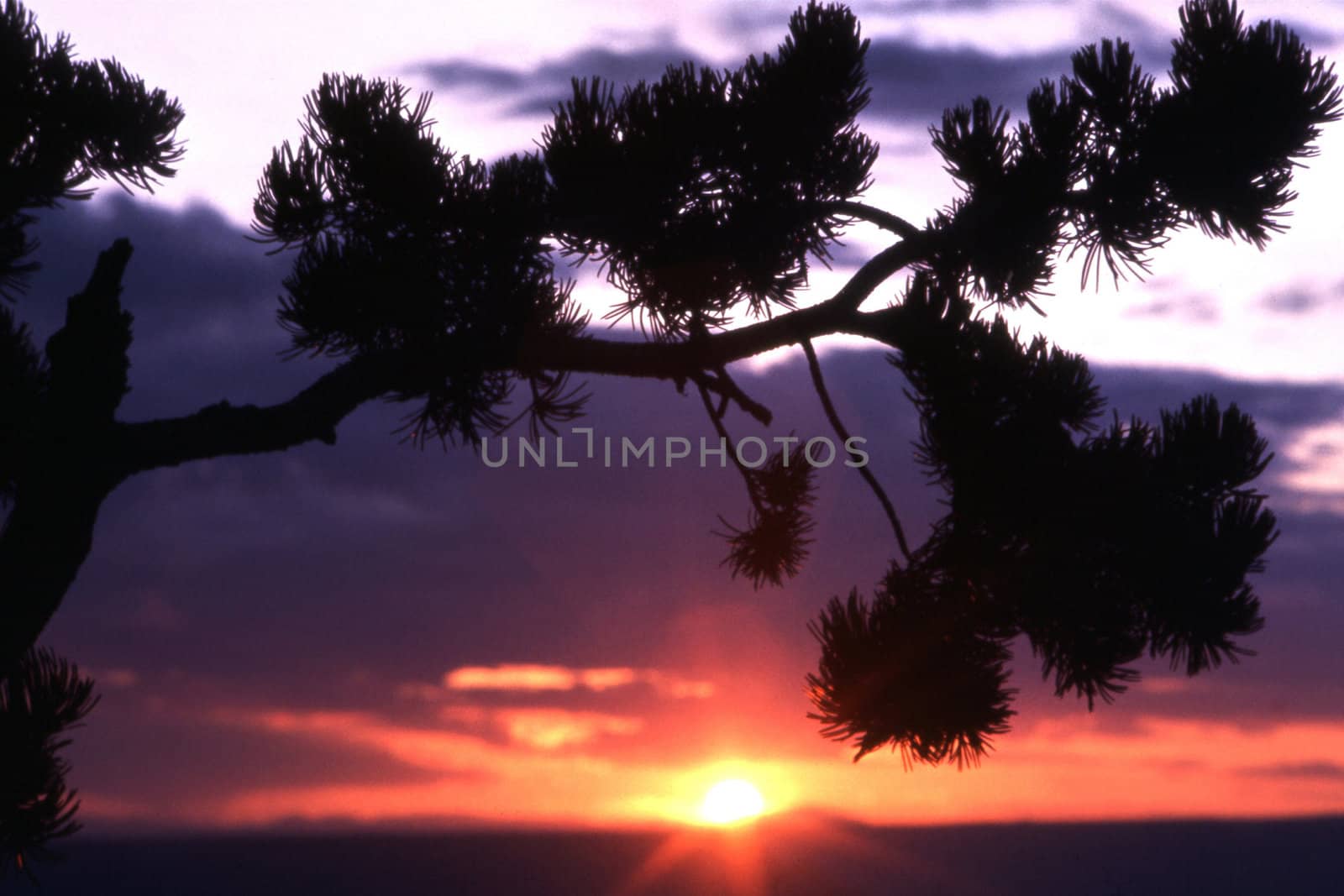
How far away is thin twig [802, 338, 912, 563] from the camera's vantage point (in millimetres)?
3242

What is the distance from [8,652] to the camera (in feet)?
8.73

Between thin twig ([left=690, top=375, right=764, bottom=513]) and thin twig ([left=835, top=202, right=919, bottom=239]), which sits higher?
thin twig ([left=835, top=202, right=919, bottom=239])

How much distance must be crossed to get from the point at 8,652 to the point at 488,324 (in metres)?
1.56

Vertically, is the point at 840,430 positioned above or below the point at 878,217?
below

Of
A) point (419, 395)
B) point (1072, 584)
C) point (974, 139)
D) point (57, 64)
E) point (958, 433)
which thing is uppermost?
point (57, 64)

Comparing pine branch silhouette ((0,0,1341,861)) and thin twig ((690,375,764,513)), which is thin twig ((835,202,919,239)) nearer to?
pine branch silhouette ((0,0,1341,861))

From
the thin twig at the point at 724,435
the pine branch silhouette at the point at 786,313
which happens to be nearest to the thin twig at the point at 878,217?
the pine branch silhouette at the point at 786,313

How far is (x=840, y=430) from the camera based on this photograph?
3.40m

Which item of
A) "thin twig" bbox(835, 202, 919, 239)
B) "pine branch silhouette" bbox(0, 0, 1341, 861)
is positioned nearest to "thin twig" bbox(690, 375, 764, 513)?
"pine branch silhouette" bbox(0, 0, 1341, 861)

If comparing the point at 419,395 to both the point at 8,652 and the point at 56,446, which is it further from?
the point at 8,652

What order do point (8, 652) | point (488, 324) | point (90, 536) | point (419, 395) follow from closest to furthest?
point (8, 652)
point (90, 536)
point (488, 324)
point (419, 395)

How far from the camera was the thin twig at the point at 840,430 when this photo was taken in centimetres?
324

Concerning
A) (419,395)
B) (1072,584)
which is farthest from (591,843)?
(1072,584)

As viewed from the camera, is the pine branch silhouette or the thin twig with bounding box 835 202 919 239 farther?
the thin twig with bounding box 835 202 919 239
